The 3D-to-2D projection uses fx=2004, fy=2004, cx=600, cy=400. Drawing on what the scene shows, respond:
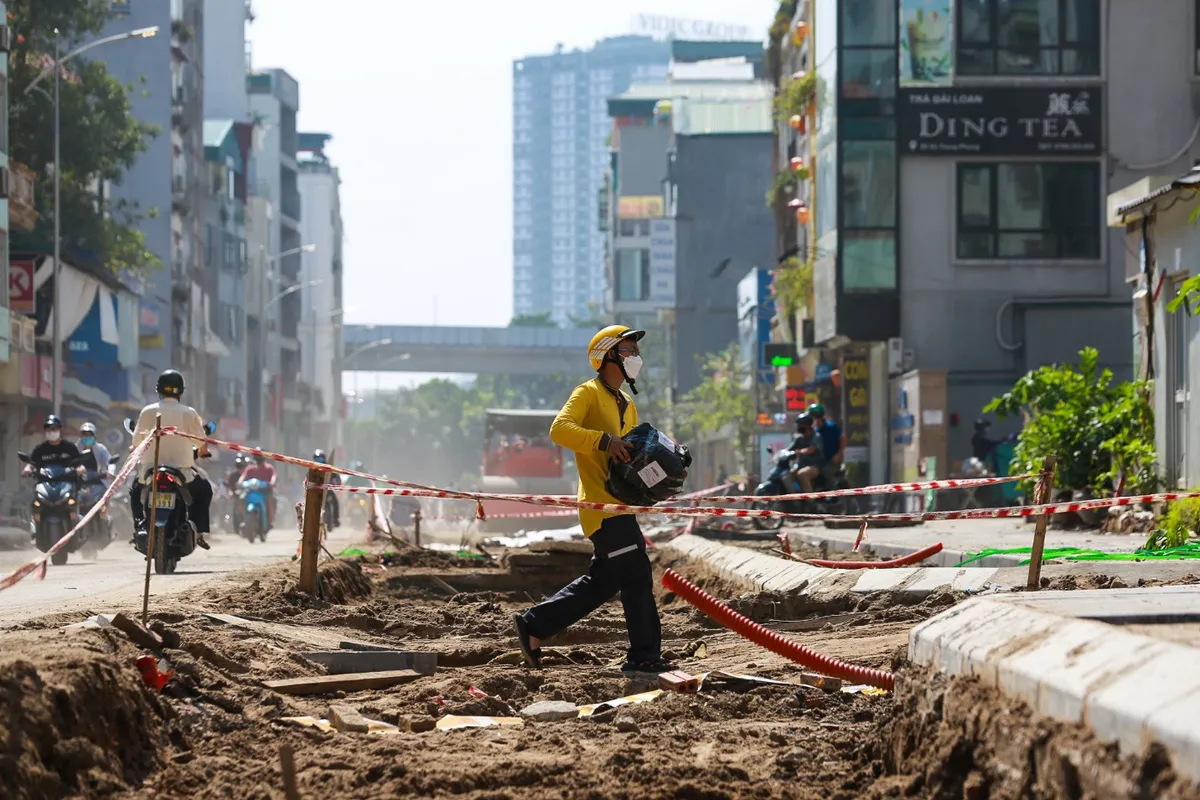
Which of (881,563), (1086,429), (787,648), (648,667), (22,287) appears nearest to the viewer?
(787,648)

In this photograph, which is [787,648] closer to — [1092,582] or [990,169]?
[1092,582]

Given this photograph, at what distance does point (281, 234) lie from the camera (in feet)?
401

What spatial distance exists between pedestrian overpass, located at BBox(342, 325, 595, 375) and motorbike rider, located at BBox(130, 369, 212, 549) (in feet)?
406

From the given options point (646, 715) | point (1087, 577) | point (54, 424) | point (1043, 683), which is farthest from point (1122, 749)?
point (54, 424)

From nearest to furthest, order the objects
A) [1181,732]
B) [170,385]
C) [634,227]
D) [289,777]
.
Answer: [1181,732], [289,777], [170,385], [634,227]

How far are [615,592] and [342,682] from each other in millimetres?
1605

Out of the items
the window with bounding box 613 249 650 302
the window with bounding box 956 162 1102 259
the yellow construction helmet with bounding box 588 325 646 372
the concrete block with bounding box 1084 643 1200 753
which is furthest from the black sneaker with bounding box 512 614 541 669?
the window with bounding box 613 249 650 302

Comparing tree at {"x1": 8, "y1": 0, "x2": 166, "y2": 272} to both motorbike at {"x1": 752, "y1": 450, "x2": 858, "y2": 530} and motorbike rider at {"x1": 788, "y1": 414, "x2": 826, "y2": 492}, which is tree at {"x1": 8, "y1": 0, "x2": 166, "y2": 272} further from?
motorbike rider at {"x1": 788, "y1": 414, "x2": 826, "y2": 492}

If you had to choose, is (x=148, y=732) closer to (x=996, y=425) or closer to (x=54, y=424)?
(x=54, y=424)

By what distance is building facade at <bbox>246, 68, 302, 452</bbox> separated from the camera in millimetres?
115625

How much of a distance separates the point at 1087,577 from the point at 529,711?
4.28 m

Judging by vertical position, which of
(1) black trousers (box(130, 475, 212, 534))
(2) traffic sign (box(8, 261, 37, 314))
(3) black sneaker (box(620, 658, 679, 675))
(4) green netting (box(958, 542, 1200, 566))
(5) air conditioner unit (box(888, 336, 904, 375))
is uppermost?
(2) traffic sign (box(8, 261, 37, 314))

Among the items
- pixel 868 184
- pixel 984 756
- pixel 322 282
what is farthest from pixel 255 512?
pixel 322 282

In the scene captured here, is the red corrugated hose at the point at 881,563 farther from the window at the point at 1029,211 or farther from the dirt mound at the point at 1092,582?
the window at the point at 1029,211
